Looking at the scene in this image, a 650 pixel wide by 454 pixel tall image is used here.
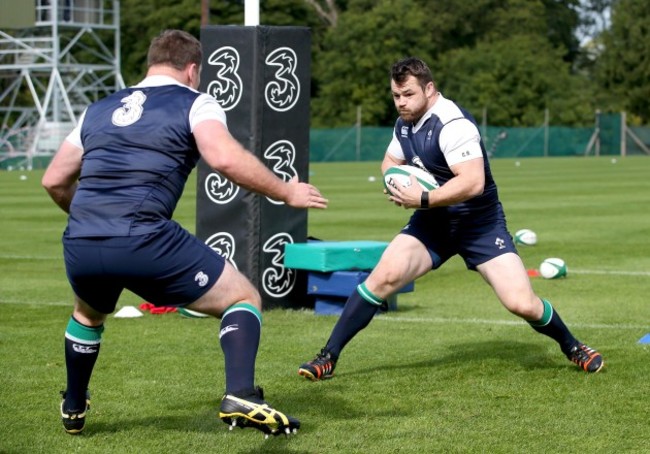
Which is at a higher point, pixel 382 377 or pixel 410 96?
pixel 410 96

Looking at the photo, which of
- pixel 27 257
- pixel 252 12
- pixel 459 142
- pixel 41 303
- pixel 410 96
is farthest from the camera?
pixel 27 257

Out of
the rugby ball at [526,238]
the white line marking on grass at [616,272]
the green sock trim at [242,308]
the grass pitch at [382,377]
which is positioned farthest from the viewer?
the rugby ball at [526,238]

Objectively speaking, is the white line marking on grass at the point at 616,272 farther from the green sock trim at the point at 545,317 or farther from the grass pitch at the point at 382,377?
the green sock trim at the point at 545,317

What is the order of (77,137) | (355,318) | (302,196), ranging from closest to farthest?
(302,196) → (77,137) → (355,318)

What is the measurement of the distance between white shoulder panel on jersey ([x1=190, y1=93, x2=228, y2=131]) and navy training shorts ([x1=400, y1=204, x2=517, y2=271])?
2.62 metres

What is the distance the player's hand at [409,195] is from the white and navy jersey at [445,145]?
0.90 ft

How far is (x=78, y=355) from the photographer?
20.4 ft

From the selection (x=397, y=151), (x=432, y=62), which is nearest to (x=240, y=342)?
(x=397, y=151)

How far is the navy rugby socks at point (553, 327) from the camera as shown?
8.02 m

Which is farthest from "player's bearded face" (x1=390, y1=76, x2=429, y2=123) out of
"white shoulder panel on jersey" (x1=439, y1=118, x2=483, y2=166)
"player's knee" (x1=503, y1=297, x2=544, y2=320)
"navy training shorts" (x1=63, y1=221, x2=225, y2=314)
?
"navy training shorts" (x1=63, y1=221, x2=225, y2=314)

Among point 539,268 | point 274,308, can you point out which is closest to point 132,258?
point 274,308

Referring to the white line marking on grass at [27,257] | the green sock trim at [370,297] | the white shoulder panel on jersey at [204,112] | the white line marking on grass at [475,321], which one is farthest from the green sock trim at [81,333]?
the white line marking on grass at [27,257]

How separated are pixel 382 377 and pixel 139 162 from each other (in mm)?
2842

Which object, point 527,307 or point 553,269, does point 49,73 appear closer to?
point 553,269
